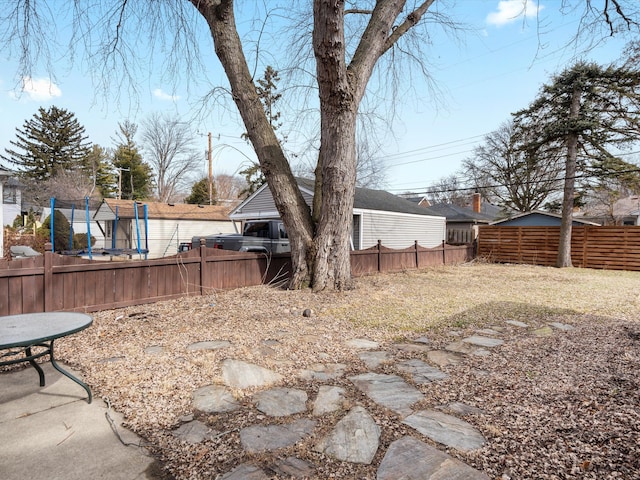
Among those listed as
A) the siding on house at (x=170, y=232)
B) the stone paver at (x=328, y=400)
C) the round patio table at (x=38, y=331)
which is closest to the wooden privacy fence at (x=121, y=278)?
the round patio table at (x=38, y=331)

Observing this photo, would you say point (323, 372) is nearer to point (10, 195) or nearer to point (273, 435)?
point (273, 435)

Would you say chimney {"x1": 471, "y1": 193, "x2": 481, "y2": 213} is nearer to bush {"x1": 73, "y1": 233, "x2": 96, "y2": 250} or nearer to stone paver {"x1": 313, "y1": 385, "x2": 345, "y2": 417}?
bush {"x1": 73, "y1": 233, "x2": 96, "y2": 250}

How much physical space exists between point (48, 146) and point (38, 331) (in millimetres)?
39003

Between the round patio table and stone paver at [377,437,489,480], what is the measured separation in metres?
2.03

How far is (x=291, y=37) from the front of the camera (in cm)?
712

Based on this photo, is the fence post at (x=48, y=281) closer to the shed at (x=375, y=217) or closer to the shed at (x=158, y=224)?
the shed at (x=375, y=217)

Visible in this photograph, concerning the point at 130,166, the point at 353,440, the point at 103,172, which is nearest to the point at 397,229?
the point at 353,440

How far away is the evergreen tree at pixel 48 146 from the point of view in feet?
104

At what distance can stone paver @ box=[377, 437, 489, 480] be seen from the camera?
160cm

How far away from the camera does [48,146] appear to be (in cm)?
3228

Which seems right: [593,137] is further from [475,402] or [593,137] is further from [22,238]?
[22,238]

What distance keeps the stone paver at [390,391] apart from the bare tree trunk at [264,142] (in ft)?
10.9

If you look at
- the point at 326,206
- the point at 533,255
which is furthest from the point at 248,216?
the point at 533,255

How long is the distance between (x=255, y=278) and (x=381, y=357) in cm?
399
